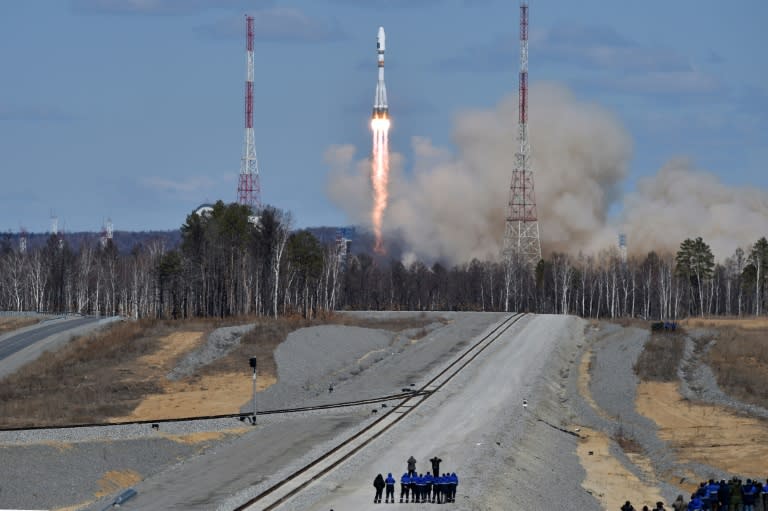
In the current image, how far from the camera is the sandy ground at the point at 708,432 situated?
2402 inches

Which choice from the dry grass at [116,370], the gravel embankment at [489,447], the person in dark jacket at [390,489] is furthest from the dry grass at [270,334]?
the person in dark jacket at [390,489]

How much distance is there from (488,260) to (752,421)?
103405 mm

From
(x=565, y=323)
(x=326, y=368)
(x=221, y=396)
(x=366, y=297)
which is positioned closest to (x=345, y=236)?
(x=366, y=297)

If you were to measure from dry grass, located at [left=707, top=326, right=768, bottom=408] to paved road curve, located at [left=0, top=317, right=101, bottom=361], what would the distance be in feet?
176

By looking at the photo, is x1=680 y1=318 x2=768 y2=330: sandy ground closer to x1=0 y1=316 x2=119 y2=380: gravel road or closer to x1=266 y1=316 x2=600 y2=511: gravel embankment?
x1=266 y1=316 x2=600 y2=511: gravel embankment

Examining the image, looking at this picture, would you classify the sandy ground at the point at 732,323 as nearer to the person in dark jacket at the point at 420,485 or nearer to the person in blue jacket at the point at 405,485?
the person in blue jacket at the point at 405,485

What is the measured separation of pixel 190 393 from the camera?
82.5 meters

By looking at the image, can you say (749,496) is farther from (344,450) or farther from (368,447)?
(344,450)

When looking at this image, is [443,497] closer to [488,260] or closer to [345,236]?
[488,260]

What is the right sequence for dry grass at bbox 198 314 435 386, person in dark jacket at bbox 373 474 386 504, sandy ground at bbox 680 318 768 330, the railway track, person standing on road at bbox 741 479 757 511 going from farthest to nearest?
sandy ground at bbox 680 318 768 330 < dry grass at bbox 198 314 435 386 < the railway track < person in dark jacket at bbox 373 474 386 504 < person standing on road at bbox 741 479 757 511

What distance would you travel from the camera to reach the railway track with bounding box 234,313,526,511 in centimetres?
4569

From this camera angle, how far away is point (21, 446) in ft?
192

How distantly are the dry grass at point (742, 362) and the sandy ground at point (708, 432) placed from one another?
4.41 metres

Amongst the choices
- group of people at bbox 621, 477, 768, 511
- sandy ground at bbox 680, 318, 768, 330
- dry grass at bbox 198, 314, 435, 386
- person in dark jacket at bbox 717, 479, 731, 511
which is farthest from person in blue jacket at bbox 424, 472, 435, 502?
sandy ground at bbox 680, 318, 768, 330
